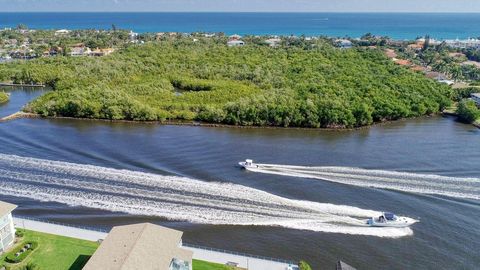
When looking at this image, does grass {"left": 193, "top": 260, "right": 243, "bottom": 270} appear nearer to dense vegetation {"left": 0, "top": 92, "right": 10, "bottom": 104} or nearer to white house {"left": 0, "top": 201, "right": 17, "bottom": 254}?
white house {"left": 0, "top": 201, "right": 17, "bottom": 254}

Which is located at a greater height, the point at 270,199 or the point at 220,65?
the point at 220,65

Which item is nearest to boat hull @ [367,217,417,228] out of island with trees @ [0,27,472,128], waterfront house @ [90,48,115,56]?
island with trees @ [0,27,472,128]

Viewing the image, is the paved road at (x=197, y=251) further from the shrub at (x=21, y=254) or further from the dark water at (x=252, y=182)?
the shrub at (x=21, y=254)

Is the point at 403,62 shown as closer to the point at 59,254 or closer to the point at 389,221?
the point at 389,221

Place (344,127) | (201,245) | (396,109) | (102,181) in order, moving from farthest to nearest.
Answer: (396,109)
(344,127)
(102,181)
(201,245)

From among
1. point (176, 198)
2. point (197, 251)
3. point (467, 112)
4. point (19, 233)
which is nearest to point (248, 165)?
point (176, 198)

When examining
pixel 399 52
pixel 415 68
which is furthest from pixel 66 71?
pixel 399 52

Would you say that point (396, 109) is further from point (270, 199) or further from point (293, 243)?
point (293, 243)
